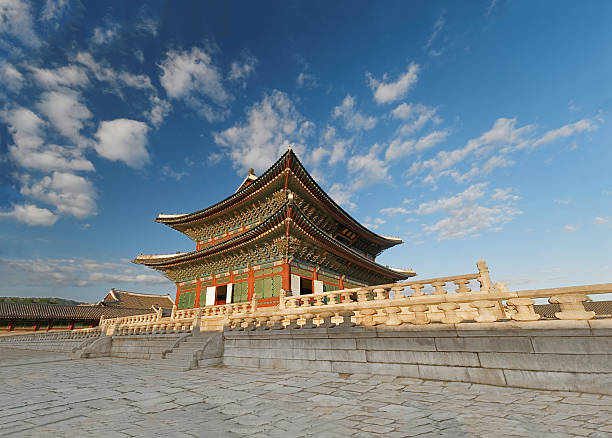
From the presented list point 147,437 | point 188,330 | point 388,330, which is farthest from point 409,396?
A: point 188,330

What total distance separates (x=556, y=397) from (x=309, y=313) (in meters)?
6.19

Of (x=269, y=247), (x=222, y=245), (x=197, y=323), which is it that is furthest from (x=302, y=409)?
(x=222, y=245)

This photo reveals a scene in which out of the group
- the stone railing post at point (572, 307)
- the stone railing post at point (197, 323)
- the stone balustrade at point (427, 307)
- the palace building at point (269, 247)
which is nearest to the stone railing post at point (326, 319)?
the stone balustrade at point (427, 307)

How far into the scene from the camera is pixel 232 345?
34.6 feet

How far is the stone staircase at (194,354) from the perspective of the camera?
983cm

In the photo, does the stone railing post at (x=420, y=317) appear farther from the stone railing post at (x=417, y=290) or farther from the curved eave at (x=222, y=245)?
the curved eave at (x=222, y=245)

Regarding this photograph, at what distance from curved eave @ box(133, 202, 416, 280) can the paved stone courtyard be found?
830cm

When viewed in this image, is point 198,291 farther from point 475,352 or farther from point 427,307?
point 475,352

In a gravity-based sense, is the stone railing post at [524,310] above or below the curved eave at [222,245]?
below

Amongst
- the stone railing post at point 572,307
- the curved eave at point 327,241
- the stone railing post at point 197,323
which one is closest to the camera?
the stone railing post at point 572,307

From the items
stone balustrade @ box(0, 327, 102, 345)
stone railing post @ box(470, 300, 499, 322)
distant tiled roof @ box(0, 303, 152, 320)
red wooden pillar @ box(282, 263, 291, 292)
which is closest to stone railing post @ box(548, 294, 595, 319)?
stone railing post @ box(470, 300, 499, 322)

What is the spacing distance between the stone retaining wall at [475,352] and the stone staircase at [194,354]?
8.94 ft

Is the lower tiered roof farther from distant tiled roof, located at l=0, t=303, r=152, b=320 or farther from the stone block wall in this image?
distant tiled roof, located at l=0, t=303, r=152, b=320

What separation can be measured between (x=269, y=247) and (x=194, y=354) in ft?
24.8
